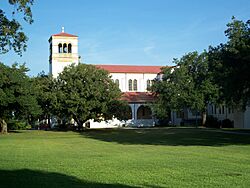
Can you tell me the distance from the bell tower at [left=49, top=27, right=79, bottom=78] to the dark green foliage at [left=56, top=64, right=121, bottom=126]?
15130 mm

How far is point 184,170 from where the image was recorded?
42.7ft

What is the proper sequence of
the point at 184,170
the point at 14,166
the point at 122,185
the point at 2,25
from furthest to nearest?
the point at 14,166, the point at 184,170, the point at 2,25, the point at 122,185

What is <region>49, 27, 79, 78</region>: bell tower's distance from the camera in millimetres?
73438

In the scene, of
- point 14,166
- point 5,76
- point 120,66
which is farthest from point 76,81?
point 14,166

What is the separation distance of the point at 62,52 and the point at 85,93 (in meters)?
21.5

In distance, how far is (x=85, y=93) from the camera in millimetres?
55219

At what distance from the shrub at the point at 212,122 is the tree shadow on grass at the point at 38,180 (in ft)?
171

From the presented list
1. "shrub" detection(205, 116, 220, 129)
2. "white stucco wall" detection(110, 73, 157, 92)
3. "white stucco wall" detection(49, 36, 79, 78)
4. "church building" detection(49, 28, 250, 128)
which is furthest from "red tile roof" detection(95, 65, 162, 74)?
"shrub" detection(205, 116, 220, 129)

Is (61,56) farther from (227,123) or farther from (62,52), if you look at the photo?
(227,123)

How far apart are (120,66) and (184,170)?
7092 centimetres

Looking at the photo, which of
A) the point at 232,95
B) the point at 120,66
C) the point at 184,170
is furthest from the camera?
the point at 120,66

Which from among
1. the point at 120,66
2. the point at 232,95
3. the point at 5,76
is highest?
the point at 120,66

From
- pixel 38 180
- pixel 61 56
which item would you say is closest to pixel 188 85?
pixel 61 56

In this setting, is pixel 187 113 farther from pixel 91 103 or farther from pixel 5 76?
pixel 5 76
